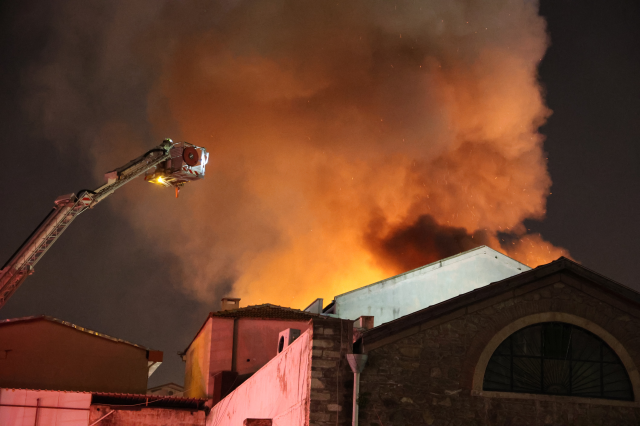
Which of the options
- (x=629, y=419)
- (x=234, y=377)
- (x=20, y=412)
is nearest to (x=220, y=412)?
(x=234, y=377)

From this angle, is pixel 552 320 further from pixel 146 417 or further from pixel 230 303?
pixel 230 303

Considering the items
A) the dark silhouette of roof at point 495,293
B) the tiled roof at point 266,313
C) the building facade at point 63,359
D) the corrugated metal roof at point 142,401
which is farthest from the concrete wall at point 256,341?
the dark silhouette of roof at point 495,293

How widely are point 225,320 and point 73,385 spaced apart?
7420 millimetres

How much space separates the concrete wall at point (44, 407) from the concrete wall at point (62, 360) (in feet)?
10.7

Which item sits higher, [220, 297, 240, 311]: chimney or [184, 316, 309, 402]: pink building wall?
[220, 297, 240, 311]: chimney

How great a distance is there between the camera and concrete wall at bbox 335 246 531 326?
30.6 metres

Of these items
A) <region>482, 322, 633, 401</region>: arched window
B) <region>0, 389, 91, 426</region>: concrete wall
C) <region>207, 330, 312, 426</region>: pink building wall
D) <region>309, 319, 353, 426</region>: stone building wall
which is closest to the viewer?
<region>309, 319, 353, 426</region>: stone building wall

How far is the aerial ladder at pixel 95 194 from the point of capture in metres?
27.8

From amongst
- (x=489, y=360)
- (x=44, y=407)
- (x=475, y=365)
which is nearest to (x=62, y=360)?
(x=44, y=407)

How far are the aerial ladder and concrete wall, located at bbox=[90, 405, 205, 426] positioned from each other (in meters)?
6.77

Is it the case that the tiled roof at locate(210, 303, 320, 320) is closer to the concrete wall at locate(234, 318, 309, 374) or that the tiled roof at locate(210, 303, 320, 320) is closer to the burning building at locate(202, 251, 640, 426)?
the concrete wall at locate(234, 318, 309, 374)

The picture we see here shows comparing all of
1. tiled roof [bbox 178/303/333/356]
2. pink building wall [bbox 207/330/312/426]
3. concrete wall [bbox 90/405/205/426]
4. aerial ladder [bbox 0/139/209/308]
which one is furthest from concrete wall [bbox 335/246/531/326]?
pink building wall [bbox 207/330/312/426]

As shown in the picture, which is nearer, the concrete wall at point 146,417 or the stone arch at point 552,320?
the stone arch at point 552,320

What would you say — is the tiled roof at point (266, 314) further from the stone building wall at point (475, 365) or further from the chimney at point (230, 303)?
the stone building wall at point (475, 365)
